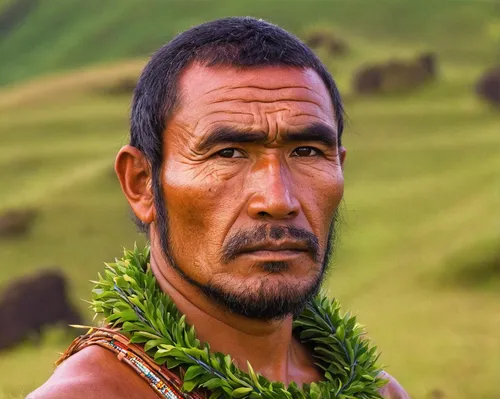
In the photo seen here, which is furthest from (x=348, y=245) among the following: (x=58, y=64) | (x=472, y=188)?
(x=58, y=64)

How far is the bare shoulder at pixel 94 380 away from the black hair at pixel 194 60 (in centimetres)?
54

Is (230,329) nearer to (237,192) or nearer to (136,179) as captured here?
(237,192)

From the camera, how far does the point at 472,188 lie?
2262 centimetres

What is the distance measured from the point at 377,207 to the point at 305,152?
18.8 meters

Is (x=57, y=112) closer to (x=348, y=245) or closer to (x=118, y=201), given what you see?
(x=118, y=201)

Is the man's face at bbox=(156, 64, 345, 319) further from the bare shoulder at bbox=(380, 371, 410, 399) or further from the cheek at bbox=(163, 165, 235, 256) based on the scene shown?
the bare shoulder at bbox=(380, 371, 410, 399)

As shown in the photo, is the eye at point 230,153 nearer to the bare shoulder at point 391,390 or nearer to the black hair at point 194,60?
the black hair at point 194,60

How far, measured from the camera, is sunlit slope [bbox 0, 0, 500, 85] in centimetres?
5078

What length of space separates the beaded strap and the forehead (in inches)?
33.5

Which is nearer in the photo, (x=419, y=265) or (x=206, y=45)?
(x=206, y=45)

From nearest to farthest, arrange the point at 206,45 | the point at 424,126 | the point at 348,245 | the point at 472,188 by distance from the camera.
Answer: the point at 206,45, the point at 348,245, the point at 472,188, the point at 424,126

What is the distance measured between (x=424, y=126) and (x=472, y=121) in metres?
1.61

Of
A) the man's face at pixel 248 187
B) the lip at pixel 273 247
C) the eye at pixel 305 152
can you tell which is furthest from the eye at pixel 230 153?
the lip at pixel 273 247

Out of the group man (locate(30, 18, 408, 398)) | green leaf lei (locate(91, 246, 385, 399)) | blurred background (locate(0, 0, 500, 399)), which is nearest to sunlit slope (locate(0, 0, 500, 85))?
blurred background (locate(0, 0, 500, 399))
